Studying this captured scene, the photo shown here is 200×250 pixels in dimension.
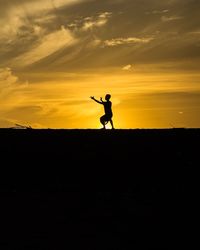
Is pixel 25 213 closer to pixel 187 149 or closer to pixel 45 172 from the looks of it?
pixel 45 172

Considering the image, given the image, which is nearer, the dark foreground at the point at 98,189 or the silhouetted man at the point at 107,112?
the dark foreground at the point at 98,189

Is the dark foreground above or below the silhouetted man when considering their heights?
below

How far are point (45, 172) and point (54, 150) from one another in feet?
2.89

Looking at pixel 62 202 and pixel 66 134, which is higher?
pixel 66 134

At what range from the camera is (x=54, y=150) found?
563 inches

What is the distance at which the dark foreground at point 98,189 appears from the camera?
11.3 meters

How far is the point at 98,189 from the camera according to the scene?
13.2 meters

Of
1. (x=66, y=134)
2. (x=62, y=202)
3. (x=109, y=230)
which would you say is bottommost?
(x=109, y=230)

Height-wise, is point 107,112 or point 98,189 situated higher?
point 107,112

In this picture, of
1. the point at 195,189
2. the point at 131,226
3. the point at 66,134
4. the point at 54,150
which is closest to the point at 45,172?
the point at 54,150

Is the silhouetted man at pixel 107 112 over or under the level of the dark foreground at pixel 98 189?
over

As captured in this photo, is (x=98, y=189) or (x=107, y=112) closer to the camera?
(x=98, y=189)

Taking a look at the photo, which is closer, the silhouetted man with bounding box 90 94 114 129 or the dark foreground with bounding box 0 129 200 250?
the dark foreground with bounding box 0 129 200 250

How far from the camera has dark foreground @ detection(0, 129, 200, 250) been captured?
11.3m
